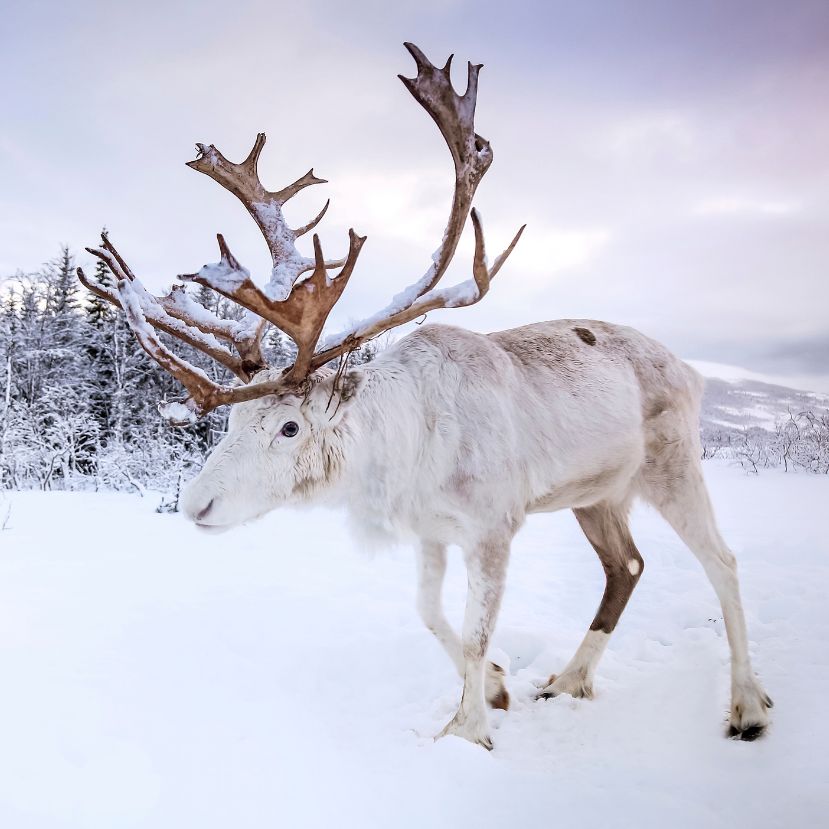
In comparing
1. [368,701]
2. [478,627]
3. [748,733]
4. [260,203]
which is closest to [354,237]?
[260,203]

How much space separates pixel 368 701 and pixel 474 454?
157cm

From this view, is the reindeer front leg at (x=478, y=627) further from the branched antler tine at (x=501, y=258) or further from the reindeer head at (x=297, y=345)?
the branched antler tine at (x=501, y=258)

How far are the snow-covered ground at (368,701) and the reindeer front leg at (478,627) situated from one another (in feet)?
0.55

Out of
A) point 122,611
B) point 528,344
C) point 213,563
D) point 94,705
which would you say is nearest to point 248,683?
point 94,705

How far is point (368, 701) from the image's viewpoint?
3.38m

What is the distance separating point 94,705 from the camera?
2.88m

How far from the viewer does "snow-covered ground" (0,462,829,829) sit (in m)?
2.19

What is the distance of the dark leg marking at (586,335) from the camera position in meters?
3.66

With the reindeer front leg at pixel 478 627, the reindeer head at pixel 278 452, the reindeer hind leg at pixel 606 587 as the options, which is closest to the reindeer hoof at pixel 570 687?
the reindeer hind leg at pixel 606 587

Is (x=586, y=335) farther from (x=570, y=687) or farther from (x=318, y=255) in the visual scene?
(x=570, y=687)

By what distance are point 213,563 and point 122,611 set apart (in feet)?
6.13

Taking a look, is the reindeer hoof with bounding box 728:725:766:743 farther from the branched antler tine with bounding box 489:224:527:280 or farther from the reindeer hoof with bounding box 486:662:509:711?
the branched antler tine with bounding box 489:224:527:280

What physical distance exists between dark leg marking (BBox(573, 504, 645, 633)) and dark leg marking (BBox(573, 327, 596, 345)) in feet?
3.67

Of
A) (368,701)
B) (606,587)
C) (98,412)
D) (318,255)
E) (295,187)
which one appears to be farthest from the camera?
(98,412)
